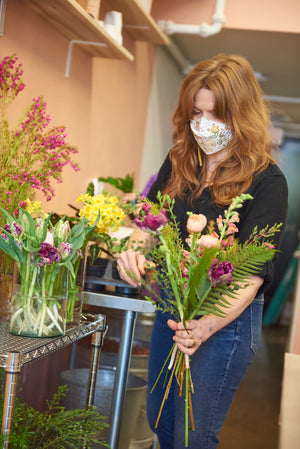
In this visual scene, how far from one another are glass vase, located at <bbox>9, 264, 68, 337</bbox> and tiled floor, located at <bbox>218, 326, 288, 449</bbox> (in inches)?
75.6

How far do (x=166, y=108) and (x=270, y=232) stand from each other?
317 cm

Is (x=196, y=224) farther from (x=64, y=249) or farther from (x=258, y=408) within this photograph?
(x=258, y=408)

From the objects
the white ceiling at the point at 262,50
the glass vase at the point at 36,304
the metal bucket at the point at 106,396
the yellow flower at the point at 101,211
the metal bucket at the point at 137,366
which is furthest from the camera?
the white ceiling at the point at 262,50

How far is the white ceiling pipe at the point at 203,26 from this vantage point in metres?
3.49

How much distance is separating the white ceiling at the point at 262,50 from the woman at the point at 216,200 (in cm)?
174

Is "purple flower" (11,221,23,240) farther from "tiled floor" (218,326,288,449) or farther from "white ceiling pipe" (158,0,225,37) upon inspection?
"white ceiling pipe" (158,0,225,37)

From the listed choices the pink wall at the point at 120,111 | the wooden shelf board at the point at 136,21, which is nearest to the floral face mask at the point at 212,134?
the wooden shelf board at the point at 136,21

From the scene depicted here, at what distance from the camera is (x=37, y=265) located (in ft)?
4.77

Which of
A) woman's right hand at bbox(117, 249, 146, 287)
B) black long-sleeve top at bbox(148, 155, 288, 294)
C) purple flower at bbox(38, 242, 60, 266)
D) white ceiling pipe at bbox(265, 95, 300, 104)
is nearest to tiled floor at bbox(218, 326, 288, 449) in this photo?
woman's right hand at bbox(117, 249, 146, 287)

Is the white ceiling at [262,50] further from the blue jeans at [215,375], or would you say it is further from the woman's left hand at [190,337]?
the woman's left hand at [190,337]

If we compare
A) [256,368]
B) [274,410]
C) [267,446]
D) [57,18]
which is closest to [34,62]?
[57,18]

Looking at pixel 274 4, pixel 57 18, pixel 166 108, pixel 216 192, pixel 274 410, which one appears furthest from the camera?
pixel 166 108

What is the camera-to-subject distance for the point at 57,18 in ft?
7.18

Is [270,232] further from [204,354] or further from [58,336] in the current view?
[58,336]
